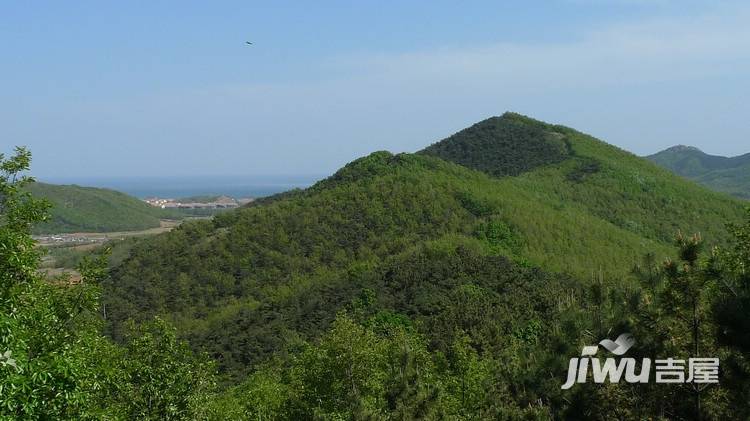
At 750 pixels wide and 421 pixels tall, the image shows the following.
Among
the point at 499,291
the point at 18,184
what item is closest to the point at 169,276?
the point at 499,291

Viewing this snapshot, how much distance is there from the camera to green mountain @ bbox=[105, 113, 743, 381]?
57.2 m

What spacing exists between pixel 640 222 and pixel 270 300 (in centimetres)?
6234

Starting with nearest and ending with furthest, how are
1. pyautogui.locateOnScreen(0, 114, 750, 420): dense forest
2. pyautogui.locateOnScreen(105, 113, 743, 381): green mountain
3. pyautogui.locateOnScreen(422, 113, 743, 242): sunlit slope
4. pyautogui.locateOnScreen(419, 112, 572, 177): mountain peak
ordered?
1. pyautogui.locateOnScreen(0, 114, 750, 420): dense forest
2. pyautogui.locateOnScreen(105, 113, 743, 381): green mountain
3. pyautogui.locateOnScreen(422, 113, 743, 242): sunlit slope
4. pyautogui.locateOnScreen(419, 112, 572, 177): mountain peak

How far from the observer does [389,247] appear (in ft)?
242

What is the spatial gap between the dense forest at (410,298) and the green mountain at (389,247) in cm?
30

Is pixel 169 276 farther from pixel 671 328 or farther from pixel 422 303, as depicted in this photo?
pixel 671 328

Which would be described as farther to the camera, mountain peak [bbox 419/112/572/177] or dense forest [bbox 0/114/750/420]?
mountain peak [bbox 419/112/572/177]

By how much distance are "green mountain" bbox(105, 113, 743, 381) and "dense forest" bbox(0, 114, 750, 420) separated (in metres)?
0.30

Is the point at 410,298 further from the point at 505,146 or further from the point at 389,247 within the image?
the point at 505,146

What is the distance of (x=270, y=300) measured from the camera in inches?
2655

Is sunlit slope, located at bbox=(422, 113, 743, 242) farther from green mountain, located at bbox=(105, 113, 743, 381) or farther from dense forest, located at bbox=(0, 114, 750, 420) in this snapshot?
dense forest, located at bbox=(0, 114, 750, 420)

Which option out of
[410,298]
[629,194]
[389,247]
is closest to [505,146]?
[629,194]

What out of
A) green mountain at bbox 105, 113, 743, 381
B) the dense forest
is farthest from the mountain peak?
green mountain at bbox 105, 113, 743, 381

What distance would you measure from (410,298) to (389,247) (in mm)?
18734
